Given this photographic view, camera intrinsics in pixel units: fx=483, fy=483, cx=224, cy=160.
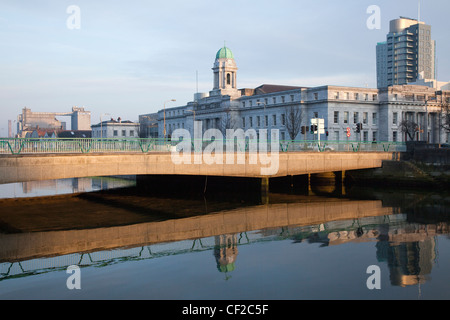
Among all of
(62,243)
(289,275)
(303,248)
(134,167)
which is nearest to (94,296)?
(289,275)

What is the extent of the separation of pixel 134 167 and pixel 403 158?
1152 inches

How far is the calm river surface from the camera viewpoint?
15.2 meters

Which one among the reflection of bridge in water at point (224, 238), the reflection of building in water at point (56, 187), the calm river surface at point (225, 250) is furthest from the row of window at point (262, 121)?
the reflection of bridge in water at point (224, 238)

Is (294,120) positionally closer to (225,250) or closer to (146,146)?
(146,146)

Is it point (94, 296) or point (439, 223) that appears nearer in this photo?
point (94, 296)

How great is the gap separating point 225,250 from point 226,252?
331 mm

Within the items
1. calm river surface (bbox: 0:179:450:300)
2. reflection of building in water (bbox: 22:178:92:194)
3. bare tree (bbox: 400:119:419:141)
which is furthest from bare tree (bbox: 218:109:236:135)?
calm river surface (bbox: 0:179:450:300)

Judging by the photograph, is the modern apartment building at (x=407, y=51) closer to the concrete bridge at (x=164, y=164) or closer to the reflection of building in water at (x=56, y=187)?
the concrete bridge at (x=164, y=164)

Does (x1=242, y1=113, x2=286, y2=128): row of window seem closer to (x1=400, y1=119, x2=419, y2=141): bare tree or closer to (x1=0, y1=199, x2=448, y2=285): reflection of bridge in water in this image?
(x1=400, y1=119, x2=419, y2=141): bare tree

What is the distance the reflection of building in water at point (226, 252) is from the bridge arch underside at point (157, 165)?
1122 cm

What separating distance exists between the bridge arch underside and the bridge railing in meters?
0.67

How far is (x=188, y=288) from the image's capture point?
49.8ft

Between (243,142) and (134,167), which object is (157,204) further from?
(243,142)
